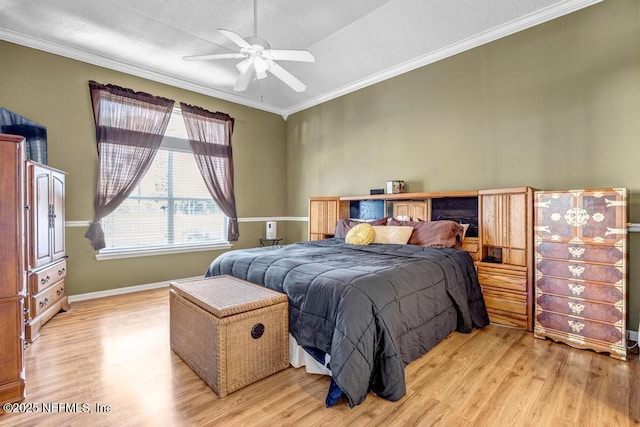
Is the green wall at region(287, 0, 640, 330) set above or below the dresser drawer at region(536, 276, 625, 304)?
above

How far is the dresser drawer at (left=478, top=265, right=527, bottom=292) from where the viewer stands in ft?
9.21

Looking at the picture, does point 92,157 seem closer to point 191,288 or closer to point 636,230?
point 191,288

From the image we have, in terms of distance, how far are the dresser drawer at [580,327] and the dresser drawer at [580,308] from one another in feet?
0.13

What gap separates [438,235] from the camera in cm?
320

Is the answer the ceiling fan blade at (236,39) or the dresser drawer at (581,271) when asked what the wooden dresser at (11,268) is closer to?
the ceiling fan blade at (236,39)

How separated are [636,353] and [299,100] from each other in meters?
5.27

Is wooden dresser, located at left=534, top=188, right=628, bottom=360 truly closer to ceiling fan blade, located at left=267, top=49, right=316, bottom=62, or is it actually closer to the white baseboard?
ceiling fan blade, located at left=267, top=49, right=316, bottom=62

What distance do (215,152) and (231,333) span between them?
3.70 meters

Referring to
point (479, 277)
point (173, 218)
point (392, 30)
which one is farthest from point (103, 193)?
point (479, 277)

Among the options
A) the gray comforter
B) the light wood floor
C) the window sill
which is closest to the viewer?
the light wood floor

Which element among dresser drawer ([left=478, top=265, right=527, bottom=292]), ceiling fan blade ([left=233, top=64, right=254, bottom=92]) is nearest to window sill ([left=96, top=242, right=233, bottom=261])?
ceiling fan blade ([left=233, top=64, right=254, bottom=92])

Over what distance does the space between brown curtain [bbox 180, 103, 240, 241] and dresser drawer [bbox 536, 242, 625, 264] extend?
13.9 ft

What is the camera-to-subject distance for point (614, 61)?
2.68 metres

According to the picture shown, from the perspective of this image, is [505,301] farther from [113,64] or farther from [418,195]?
[113,64]
